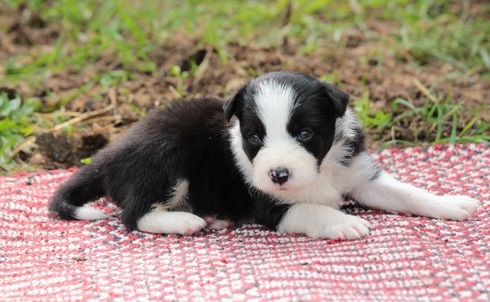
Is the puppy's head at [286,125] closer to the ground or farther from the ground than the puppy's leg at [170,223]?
farther from the ground

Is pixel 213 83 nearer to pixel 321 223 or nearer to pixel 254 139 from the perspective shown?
pixel 254 139

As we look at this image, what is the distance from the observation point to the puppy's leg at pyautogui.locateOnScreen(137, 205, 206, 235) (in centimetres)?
400

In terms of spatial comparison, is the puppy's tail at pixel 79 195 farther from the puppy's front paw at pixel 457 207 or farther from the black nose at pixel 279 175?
the puppy's front paw at pixel 457 207

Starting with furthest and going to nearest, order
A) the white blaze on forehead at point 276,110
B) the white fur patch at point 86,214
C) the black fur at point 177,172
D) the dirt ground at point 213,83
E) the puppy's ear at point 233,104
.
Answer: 1. the dirt ground at point 213,83
2. the white fur patch at point 86,214
3. the black fur at point 177,172
4. the puppy's ear at point 233,104
5. the white blaze on forehead at point 276,110

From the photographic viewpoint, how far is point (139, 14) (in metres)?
7.95

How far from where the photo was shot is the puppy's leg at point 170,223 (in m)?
4.00

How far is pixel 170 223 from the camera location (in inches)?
158

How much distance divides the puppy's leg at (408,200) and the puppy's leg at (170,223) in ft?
2.92

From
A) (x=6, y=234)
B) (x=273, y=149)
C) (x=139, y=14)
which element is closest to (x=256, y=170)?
(x=273, y=149)

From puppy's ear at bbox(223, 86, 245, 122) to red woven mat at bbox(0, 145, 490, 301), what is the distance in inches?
24.8

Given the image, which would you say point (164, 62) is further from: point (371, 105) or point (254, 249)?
point (254, 249)

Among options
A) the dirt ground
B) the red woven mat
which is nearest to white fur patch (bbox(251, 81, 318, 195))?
the red woven mat

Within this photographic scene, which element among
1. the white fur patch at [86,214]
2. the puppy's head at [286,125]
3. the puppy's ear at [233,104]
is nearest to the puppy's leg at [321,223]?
the puppy's head at [286,125]

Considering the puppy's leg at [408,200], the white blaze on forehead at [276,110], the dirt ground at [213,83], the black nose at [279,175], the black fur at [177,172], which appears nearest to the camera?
the black nose at [279,175]
